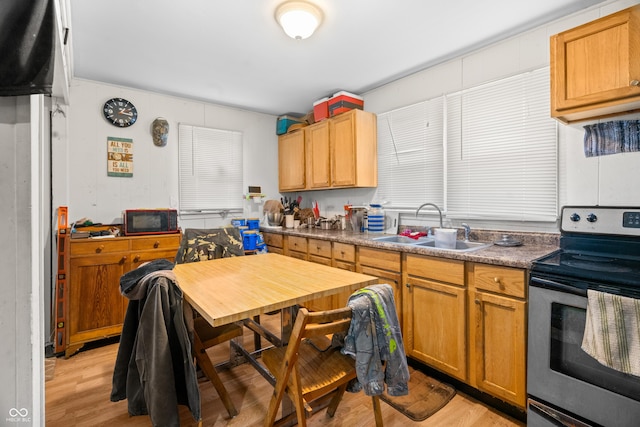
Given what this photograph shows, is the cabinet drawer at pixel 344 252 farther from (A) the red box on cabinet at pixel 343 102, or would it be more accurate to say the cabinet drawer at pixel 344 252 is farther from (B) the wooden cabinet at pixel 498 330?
(A) the red box on cabinet at pixel 343 102

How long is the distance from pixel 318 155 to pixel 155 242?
6.76 feet

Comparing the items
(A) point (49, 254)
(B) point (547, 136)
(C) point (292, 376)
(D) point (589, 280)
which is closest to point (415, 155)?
(B) point (547, 136)

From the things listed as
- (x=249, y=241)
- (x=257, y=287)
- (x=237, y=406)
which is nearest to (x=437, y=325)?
(x=257, y=287)

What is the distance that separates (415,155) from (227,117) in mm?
2508

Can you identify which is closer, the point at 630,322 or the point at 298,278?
the point at 630,322

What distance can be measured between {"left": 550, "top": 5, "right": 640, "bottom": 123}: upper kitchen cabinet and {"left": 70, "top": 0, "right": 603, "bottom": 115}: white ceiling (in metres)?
0.44

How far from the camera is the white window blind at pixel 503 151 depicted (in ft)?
7.29

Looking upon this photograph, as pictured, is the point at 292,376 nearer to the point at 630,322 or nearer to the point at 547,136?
the point at 630,322

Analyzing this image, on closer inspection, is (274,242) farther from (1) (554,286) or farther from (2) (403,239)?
(1) (554,286)

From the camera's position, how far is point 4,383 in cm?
87

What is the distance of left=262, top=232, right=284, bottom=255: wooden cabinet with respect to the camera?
12.3 feet

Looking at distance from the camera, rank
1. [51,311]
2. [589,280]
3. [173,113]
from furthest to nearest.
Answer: [173,113], [51,311], [589,280]

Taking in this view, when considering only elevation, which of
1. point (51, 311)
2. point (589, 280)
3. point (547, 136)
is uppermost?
point (547, 136)

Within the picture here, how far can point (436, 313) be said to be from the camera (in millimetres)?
2113
